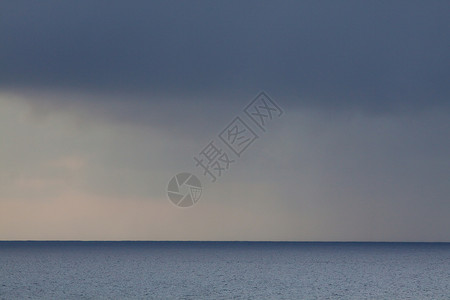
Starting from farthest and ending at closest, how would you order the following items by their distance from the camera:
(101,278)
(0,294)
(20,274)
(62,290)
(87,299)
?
(20,274), (101,278), (62,290), (0,294), (87,299)

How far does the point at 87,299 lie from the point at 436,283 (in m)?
23.3

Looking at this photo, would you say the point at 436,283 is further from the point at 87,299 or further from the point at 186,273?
the point at 87,299

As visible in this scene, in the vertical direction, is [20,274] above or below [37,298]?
above

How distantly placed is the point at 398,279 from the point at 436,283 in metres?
4.26

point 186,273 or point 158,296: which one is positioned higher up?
point 186,273

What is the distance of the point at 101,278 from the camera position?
54.4 meters

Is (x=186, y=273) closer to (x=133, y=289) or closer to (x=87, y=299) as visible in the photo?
(x=133, y=289)

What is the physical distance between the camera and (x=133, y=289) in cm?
4500

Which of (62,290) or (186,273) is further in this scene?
(186,273)

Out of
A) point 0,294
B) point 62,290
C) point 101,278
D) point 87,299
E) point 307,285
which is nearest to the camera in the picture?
point 87,299

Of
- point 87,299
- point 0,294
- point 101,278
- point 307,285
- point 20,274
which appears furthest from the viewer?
point 20,274

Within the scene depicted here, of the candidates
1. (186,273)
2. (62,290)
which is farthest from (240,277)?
(62,290)

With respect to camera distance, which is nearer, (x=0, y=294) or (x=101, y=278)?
(x=0, y=294)

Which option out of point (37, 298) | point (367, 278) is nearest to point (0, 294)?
point (37, 298)
